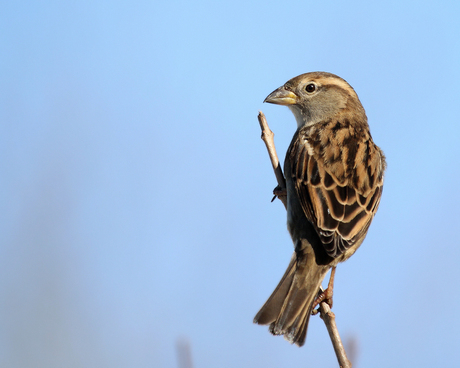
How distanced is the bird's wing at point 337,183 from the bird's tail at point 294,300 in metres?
0.20

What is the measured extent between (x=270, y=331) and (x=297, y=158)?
1.44m

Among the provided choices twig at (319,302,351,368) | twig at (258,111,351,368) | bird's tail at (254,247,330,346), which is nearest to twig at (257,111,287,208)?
twig at (258,111,351,368)

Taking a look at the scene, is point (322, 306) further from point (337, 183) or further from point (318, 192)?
point (337, 183)

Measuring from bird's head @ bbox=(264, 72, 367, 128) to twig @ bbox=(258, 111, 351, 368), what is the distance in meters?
0.91

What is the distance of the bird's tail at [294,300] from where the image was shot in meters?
3.63

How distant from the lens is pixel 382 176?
4.71m

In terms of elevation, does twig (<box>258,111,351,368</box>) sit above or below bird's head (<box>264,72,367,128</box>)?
below

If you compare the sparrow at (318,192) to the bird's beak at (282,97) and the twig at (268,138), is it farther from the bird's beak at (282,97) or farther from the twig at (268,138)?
the twig at (268,138)

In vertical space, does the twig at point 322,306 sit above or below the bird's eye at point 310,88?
below

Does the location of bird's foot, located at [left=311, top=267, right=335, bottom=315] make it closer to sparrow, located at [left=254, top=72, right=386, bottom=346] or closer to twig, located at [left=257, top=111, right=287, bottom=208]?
sparrow, located at [left=254, top=72, right=386, bottom=346]

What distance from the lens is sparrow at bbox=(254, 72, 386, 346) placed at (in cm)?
378

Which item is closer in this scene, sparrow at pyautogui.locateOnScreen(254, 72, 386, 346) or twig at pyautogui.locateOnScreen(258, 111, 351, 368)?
twig at pyautogui.locateOnScreen(258, 111, 351, 368)

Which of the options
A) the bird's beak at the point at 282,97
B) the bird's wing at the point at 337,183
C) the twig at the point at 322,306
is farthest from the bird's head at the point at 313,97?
the twig at the point at 322,306

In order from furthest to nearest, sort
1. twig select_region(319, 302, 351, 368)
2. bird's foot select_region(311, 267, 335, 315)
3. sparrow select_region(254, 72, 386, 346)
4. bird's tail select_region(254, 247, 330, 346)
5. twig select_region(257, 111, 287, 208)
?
1. twig select_region(257, 111, 287, 208)
2. bird's foot select_region(311, 267, 335, 315)
3. sparrow select_region(254, 72, 386, 346)
4. bird's tail select_region(254, 247, 330, 346)
5. twig select_region(319, 302, 351, 368)
